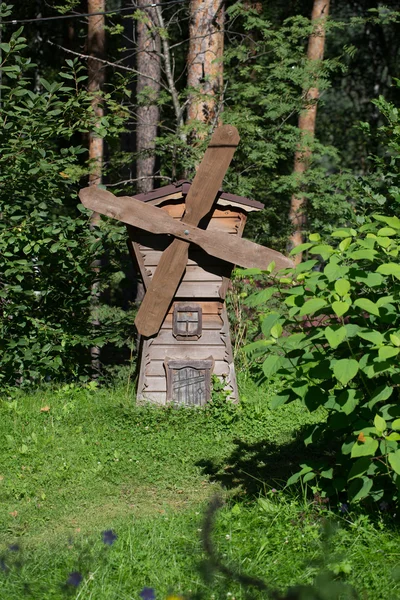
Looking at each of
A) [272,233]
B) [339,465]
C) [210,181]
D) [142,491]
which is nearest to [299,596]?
[339,465]

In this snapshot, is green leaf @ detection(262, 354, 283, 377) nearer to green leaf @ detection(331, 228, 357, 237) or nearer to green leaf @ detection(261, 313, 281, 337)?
green leaf @ detection(261, 313, 281, 337)

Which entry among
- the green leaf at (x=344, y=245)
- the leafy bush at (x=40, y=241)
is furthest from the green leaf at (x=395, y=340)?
the leafy bush at (x=40, y=241)

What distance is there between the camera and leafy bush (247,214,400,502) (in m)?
4.23

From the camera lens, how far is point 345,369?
4.18 meters

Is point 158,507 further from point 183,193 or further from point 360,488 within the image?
point 183,193

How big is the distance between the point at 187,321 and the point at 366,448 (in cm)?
454

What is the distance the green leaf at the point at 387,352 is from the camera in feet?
13.3

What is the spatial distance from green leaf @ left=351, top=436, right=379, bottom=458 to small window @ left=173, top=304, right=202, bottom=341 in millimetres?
4446

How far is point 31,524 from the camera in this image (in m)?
5.82

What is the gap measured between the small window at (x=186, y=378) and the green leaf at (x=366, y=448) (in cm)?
435

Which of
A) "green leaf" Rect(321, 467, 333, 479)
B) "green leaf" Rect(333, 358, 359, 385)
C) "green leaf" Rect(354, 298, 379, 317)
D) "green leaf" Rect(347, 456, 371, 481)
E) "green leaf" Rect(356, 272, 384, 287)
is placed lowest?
"green leaf" Rect(321, 467, 333, 479)

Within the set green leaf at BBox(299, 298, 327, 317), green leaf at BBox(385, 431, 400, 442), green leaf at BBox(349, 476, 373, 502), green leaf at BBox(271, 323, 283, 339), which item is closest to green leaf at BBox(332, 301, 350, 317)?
green leaf at BBox(299, 298, 327, 317)

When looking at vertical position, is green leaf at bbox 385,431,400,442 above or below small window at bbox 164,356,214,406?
above

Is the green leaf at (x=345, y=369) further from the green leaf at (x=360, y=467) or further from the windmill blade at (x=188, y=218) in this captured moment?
the windmill blade at (x=188, y=218)
